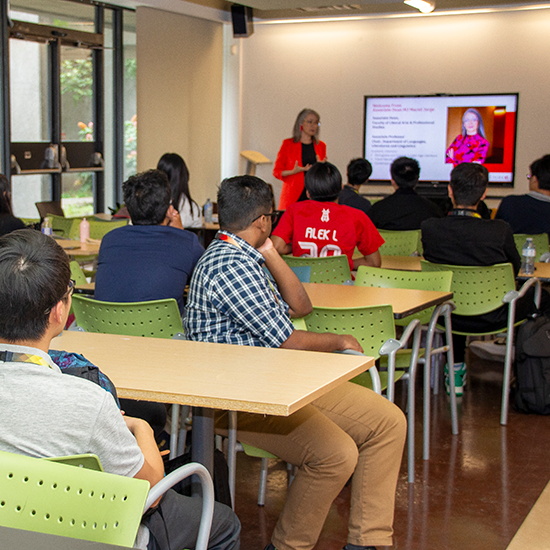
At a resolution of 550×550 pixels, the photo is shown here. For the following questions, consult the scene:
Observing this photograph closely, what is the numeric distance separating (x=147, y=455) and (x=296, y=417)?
2.47 feet

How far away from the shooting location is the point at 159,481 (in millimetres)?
1446

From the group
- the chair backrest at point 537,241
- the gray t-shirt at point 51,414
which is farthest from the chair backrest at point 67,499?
the chair backrest at point 537,241

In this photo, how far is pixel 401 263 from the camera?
14.1 ft

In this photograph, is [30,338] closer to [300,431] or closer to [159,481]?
[159,481]

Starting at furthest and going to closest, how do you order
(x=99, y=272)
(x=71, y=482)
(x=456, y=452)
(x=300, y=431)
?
(x=456, y=452) → (x=99, y=272) → (x=300, y=431) → (x=71, y=482)

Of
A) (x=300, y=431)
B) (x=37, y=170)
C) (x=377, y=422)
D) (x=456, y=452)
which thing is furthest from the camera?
(x=37, y=170)

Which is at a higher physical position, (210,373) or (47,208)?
(47,208)

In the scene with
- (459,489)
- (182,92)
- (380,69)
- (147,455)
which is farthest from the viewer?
(380,69)

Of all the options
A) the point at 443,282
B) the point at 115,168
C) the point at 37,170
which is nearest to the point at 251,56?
the point at 115,168

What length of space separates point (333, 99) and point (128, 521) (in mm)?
8714

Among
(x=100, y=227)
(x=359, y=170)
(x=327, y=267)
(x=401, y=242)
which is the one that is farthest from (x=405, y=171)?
(x=100, y=227)

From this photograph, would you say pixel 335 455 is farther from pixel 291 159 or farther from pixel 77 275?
pixel 291 159

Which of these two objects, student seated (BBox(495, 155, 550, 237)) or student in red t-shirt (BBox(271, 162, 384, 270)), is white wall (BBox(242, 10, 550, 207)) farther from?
student in red t-shirt (BBox(271, 162, 384, 270))

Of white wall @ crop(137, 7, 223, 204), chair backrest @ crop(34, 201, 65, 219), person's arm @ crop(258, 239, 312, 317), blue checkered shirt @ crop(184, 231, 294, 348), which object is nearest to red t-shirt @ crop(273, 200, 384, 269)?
person's arm @ crop(258, 239, 312, 317)
